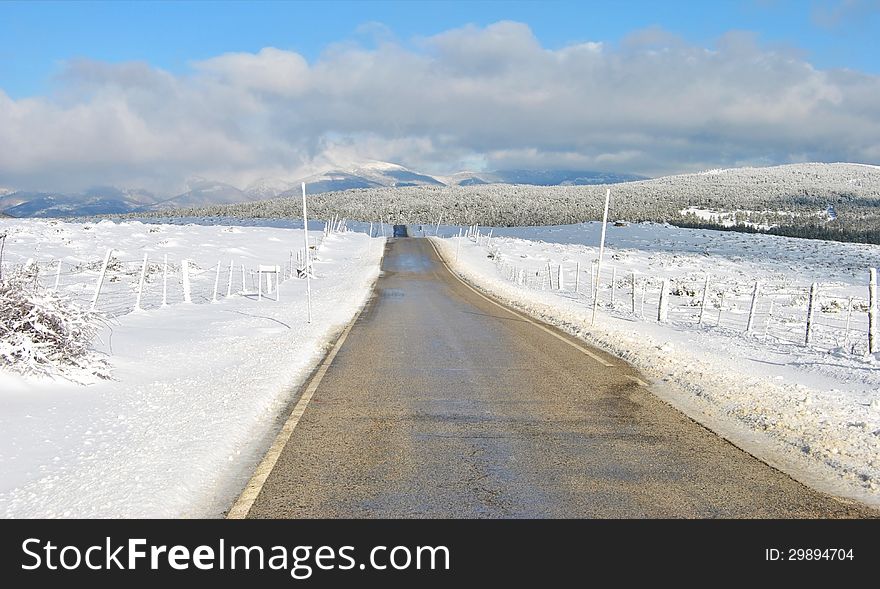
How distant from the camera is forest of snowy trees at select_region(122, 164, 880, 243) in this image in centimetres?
10969

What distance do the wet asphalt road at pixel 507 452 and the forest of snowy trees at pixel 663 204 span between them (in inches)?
3592

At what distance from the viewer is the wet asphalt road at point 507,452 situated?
4664 mm

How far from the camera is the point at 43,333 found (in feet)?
25.6

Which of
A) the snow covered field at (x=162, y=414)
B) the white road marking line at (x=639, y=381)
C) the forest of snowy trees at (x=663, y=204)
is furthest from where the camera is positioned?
the forest of snowy trees at (x=663, y=204)

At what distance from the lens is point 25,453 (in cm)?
562

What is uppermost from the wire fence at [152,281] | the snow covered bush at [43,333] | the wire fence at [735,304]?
the snow covered bush at [43,333]

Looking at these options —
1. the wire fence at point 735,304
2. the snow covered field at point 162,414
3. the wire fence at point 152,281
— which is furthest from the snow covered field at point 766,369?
the wire fence at point 152,281

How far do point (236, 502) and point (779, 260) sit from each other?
2357 inches

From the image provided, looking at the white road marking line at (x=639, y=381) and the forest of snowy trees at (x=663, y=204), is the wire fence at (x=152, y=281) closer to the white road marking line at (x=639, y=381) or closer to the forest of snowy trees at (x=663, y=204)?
the white road marking line at (x=639, y=381)

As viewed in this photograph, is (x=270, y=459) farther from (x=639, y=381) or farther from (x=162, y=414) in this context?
(x=639, y=381)

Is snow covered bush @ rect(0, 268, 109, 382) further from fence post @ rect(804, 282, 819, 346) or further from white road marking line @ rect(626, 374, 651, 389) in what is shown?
fence post @ rect(804, 282, 819, 346)

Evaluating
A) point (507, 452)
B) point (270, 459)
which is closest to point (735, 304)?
point (507, 452)
